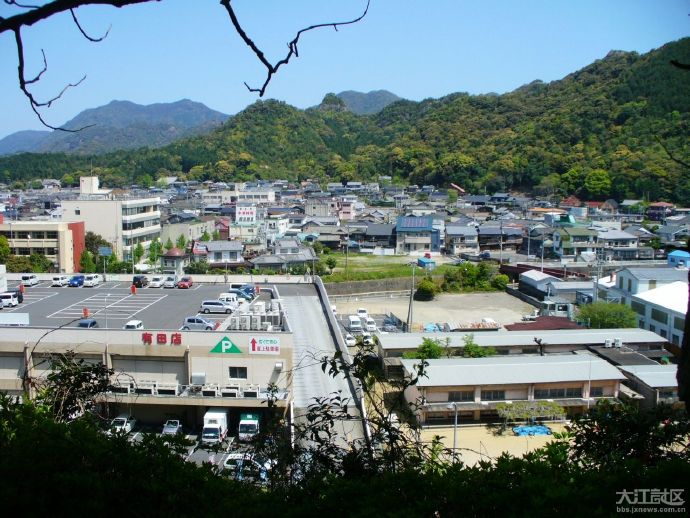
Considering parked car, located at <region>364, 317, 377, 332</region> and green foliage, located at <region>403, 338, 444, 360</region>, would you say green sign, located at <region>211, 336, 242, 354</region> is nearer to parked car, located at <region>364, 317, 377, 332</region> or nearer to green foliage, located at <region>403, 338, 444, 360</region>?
green foliage, located at <region>403, 338, 444, 360</region>

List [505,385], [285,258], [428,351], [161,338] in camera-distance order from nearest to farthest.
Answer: [161,338] → [505,385] → [428,351] → [285,258]

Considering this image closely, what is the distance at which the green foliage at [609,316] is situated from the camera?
32.5 ft

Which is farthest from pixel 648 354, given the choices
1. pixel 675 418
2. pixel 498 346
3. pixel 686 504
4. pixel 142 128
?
pixel 142 128

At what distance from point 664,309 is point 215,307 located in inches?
272

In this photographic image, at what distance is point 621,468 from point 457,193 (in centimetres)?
2942

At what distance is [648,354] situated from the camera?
8.44 meters

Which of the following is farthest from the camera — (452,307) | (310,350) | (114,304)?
(452,307)

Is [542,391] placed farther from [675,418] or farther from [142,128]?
[142,128]

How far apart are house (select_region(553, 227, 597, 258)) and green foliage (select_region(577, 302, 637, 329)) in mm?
7552

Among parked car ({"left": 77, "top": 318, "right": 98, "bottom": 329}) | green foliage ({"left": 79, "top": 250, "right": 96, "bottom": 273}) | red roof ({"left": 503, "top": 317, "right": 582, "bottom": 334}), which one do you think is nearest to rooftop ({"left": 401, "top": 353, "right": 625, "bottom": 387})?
red roof ({"left": 503, "top": 317, "right": 582, "bottom": 334})

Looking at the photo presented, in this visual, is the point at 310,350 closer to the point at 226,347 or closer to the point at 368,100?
the point at 226,347

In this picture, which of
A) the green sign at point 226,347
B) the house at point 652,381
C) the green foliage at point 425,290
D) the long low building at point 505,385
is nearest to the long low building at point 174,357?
the green sign at point 226,347

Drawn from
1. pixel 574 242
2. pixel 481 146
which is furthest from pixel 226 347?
pixel 481 146

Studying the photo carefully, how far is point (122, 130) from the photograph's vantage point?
351 feet
